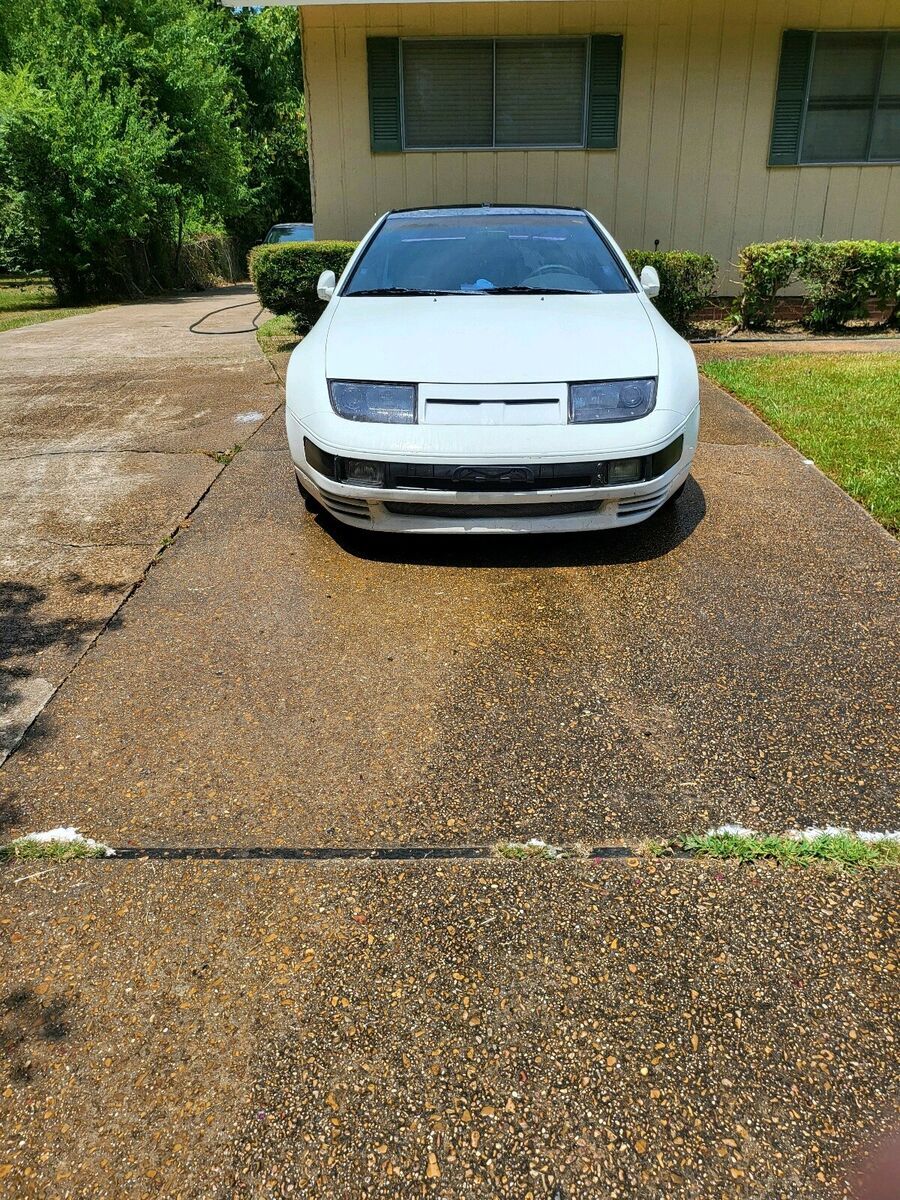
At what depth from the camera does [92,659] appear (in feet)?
10.6

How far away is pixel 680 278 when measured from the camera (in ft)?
28.8

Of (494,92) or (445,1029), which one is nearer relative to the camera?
(445,1029)

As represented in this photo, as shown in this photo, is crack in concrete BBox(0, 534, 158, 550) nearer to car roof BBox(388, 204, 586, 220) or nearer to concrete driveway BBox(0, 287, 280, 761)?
concrete driveway BBox(0, 287, 280, 761)

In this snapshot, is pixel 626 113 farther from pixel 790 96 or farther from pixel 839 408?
pixel 839 408

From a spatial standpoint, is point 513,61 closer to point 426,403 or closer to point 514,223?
point 514,223

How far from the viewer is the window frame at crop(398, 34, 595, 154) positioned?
31.8 ft

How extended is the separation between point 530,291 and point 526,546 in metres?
1.47

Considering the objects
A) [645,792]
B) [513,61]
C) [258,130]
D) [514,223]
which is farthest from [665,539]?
[258,130]

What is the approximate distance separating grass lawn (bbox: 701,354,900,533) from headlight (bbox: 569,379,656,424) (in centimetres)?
157

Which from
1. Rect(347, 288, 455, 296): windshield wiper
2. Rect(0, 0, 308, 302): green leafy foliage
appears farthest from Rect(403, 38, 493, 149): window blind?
Rect(0, 0, 308, 302): green leafy foliage

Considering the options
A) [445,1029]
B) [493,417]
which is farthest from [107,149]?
[445,1029]

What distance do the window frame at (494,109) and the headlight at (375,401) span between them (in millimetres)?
7615

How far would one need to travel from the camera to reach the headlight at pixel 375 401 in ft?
11.8

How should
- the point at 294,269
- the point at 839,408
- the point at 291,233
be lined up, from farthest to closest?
the point at 291,233 < the point at 294,269 < the point at 839,408
